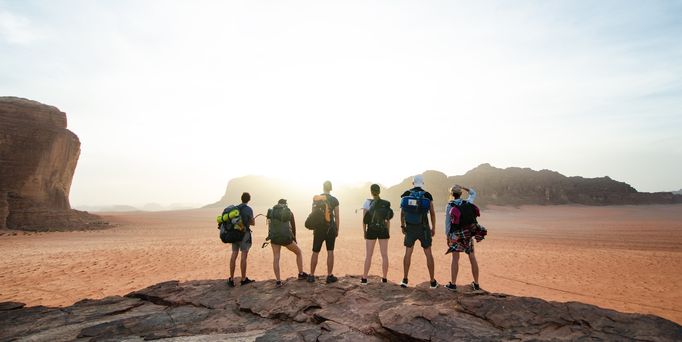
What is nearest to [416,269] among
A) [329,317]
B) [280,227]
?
[280,227]

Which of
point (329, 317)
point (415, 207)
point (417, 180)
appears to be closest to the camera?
point (329, 317)

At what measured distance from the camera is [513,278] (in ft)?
42.7

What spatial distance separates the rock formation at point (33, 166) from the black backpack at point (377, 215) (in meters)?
36.4

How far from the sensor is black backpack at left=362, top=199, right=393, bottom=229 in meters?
6.96

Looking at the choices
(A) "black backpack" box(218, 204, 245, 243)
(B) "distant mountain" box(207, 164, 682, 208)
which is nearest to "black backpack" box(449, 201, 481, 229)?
(A) "black backpack" box(218, 204, 245, 243)

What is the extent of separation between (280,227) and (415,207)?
2.98 meters

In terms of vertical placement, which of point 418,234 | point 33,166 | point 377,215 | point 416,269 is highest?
point 33,166

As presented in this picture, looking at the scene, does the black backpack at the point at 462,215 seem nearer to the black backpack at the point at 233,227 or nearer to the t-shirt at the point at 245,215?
the t-shirt at the point at 245,215

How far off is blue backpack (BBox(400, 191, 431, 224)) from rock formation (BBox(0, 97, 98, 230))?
1460 inches

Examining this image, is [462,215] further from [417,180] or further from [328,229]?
[328,229]

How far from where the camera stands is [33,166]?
32219 millimetres

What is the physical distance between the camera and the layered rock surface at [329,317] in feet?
15.0

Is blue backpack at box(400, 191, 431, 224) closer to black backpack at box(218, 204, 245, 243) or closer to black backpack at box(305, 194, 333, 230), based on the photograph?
black backpack at box(305, 194, 333, 230)

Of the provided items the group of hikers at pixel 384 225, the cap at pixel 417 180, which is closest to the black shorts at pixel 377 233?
the group of hikers at pixel 384 225
